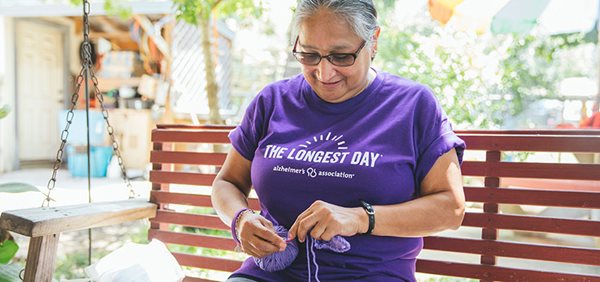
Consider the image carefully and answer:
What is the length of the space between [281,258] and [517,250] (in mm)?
863

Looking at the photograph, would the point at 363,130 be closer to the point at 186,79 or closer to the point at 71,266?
the point at 71,266

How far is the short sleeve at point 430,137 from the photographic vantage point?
139cm

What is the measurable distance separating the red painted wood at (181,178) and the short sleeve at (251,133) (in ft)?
1.72

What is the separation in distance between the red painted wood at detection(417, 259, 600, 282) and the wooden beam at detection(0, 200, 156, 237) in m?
1.13

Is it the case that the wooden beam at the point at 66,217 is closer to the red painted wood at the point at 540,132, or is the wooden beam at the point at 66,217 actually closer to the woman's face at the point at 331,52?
the woman's face at the point at 331,52

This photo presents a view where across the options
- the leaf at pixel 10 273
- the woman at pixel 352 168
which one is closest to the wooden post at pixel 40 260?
the leaf at pixel 10 273

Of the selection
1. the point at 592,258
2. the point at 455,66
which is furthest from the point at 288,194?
the point at 455,66

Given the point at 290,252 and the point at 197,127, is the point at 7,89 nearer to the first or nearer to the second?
the point at 197,127

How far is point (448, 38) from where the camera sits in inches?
229

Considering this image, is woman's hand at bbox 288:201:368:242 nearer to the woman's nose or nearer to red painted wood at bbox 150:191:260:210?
the woman's nose

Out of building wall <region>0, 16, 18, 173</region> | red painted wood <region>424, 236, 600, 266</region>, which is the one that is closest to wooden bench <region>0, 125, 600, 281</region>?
red painted wood <region>424, 236, 600, 266</region>

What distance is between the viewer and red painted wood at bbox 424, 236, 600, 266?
1664mm

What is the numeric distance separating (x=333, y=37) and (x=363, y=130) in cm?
28

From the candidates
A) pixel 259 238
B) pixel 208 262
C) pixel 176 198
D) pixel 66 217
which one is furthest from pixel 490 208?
pixel 66 217
